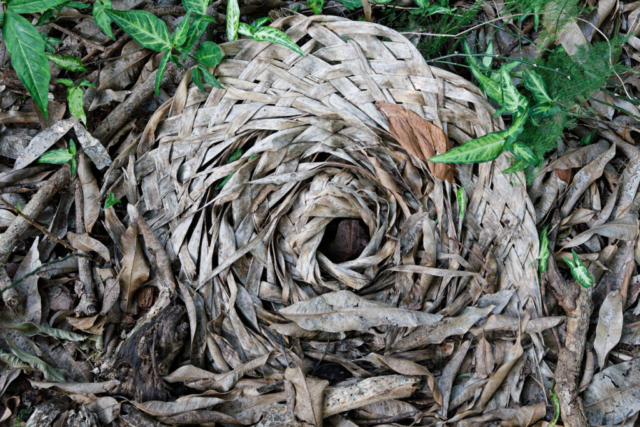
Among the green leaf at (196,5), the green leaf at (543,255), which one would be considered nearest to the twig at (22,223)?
the green leaf at (196,5)

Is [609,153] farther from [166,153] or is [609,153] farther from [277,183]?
[166,153]

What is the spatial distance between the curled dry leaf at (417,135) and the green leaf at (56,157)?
2.75 feet


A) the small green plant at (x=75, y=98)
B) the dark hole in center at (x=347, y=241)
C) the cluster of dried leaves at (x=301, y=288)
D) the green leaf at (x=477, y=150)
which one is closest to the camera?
the green leaf at (x=477, y=150)

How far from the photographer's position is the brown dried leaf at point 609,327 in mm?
1092

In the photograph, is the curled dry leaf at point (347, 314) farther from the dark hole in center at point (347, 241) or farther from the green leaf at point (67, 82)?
the green leaf at point (67, 82)

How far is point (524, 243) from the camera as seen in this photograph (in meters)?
1.14

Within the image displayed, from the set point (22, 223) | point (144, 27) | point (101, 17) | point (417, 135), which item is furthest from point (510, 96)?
point (22, 223)

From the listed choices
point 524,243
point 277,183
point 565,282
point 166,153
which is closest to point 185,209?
point 166,153

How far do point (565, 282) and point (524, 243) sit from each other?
135 mm

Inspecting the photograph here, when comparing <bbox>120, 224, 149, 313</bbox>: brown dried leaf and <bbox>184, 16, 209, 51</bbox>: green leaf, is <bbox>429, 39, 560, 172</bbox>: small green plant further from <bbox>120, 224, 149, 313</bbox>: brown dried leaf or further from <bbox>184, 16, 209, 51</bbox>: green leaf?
<bbox>120, 224, 149, 313</bbox>: brown dried leaf

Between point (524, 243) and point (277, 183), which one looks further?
point (277, 183)

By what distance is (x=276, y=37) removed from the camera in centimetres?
110

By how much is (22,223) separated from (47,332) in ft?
0.96

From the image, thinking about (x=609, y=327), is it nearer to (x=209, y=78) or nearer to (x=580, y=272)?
(x=580, y=272)
